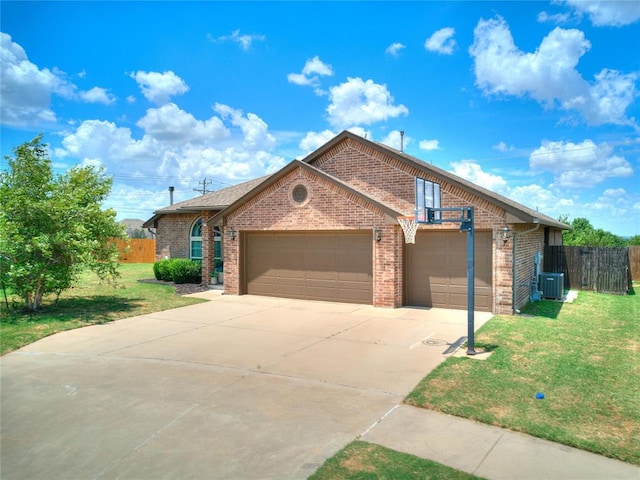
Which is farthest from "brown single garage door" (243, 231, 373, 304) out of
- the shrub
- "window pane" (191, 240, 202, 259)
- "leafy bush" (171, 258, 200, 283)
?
"window pane" (191, 240, 202, 259)

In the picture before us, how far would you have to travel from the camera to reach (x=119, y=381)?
23.7ft

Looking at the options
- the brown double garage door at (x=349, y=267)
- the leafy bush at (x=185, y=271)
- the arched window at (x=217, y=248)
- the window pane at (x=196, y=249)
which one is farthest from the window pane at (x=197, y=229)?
the brown double garage door at (x=349, y=267)

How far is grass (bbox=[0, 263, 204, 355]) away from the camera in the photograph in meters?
10.4

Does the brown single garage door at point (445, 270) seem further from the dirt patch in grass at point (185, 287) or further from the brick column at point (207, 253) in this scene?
the brick column at point (207, 253)

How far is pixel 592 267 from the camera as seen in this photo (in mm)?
18391

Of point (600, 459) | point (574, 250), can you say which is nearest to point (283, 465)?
point (600, 459)

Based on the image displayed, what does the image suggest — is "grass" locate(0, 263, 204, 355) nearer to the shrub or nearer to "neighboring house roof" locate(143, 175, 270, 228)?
the shrub

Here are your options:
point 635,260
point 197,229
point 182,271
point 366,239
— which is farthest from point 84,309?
point 635,260

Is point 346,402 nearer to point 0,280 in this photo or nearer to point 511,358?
point 511,358

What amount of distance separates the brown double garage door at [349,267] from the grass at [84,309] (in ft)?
8.93

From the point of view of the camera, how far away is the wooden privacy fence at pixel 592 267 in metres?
17.8

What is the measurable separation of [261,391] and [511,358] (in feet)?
15.1

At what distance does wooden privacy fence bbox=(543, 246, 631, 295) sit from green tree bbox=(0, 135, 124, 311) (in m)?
16.8

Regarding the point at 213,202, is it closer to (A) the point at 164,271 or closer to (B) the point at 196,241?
(B) the point at 196,241
